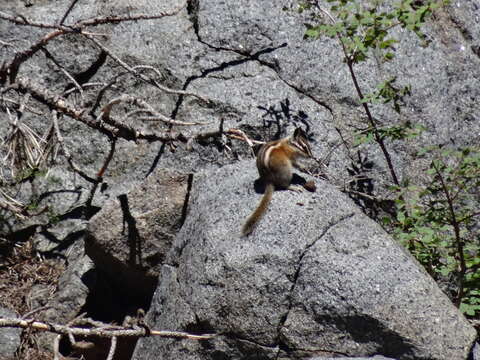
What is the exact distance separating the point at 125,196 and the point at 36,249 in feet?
4.27

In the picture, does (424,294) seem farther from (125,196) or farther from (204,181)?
(125,196)

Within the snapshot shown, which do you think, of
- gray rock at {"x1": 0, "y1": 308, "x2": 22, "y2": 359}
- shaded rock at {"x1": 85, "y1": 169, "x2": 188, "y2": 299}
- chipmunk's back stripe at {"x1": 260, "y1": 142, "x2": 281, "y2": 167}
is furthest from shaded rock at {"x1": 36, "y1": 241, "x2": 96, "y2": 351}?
chipmunk's back stripe at {"x1": 260, "y1": 142, "x2": 281, "y2": 167}

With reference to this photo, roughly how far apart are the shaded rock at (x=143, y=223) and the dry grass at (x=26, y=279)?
0.93 metres

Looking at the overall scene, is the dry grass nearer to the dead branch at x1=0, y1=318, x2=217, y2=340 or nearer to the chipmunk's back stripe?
the dead branch at x1=0, y1=318, x2=217, y2=340

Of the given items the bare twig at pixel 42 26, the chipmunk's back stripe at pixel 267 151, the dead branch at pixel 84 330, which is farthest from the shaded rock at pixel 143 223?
the dead branch at pixel 84 330

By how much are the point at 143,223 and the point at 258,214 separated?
4.25 ft

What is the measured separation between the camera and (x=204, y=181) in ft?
17.1

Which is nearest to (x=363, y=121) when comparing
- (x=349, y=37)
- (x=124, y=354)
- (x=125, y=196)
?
(x=349, y=37)

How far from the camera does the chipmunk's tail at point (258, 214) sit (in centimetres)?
437

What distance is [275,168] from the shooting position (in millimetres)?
4605

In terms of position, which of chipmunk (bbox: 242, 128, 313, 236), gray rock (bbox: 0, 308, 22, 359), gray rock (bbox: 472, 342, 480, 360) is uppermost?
chipmunk (bbox: 242, 128, 313, 236)

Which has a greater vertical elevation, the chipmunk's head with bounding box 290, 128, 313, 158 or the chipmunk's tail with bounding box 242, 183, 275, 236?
the chipmunk's head with bounding box 290, 128, 313, 158

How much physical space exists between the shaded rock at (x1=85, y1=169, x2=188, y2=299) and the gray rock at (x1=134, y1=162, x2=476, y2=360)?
0.95 meters

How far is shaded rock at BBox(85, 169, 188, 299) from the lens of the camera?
545 centimetres
